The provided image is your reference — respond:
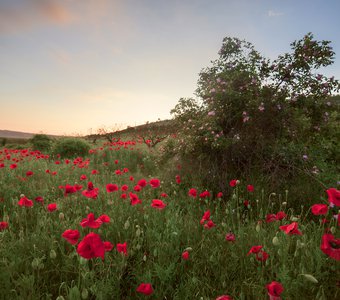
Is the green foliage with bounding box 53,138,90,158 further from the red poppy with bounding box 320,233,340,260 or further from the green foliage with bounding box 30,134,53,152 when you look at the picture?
the red poppy with bounding box 320,233,340,260

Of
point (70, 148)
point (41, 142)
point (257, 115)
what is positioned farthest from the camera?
point (41, 142)

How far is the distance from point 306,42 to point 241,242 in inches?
205

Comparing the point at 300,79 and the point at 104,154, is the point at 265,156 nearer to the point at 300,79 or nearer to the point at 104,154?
the point at 300,79

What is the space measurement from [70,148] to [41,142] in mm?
3525

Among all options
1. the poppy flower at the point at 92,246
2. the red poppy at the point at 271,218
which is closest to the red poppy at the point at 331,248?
the red poppy at the point at 271,218

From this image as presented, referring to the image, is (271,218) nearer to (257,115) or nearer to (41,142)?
(257,115)

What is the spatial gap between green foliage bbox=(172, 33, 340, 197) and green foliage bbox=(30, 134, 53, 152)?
10.3m

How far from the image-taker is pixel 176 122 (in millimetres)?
7336

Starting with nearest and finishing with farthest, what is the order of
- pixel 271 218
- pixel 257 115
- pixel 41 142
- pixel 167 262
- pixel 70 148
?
pixel 167 262 → pixel 271 218 → pixel 257 115 → pixel 70 148 → pixel 41 142

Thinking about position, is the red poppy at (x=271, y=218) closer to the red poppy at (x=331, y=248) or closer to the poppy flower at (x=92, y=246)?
the red poppy at (x=331, y=248)

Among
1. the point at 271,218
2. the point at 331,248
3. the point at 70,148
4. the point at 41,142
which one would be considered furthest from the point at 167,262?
the point at 41,142

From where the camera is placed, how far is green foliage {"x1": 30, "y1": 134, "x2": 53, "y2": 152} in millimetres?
14574

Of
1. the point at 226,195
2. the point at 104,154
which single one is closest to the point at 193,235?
the point at 226,195

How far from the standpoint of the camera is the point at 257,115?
565cm
